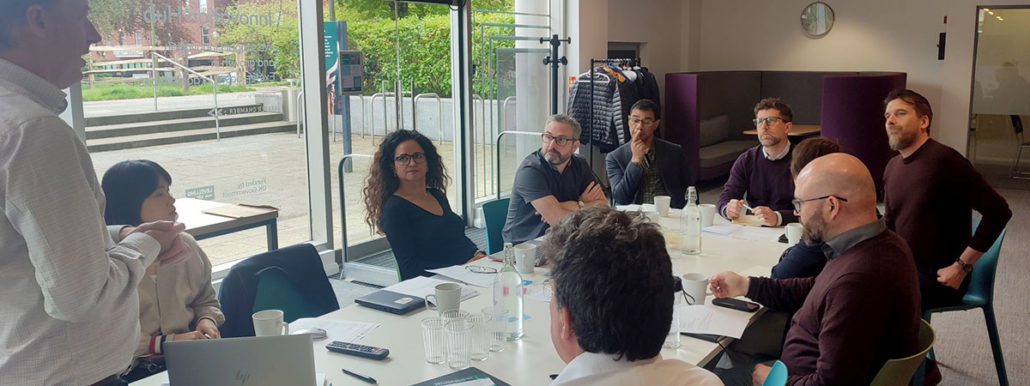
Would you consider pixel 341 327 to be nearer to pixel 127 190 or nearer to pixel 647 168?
pixel 127 190

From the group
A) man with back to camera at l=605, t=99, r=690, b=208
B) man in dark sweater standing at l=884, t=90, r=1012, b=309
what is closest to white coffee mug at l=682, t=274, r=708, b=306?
man in dark sweater standing at l=884, t=90, r=1012, b=309

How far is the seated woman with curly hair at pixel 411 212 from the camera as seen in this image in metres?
3.60

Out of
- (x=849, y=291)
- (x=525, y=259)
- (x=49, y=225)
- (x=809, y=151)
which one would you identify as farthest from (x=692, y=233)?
(x=49, y=225)

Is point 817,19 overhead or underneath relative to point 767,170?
overhead

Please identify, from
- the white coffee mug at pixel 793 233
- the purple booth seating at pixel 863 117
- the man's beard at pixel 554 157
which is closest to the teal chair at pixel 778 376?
the white coffee mug at pixel 793 233

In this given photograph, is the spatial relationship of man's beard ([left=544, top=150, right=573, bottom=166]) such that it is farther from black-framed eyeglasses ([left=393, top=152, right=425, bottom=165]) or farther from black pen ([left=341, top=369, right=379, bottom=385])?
black pen ([left=341, top=369, right=379, bottom=385])

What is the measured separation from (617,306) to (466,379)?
26.3 inches

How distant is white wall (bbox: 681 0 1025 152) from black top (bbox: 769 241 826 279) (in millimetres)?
7916

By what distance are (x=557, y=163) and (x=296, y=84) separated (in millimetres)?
2298

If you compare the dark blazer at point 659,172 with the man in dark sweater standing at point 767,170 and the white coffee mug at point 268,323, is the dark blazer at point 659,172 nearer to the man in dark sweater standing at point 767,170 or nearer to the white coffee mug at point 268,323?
the man in dark sweater standing at point 767,170

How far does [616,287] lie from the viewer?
1553 millimetres

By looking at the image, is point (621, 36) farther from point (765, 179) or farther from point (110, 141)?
point (110, 141)

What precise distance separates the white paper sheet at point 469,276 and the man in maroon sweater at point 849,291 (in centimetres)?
100

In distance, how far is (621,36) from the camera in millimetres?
9258
